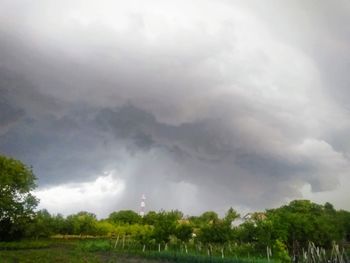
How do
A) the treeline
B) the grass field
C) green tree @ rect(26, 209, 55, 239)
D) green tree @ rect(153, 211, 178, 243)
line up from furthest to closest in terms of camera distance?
green tree @ rect(26, 209, 55, 239) → green tree @ rect(153, 211, 178, 243) → the treeline → the grass field

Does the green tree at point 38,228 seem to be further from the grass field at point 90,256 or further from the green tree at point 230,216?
the green tree at point 230,216

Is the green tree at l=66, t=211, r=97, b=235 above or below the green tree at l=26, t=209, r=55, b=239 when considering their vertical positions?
above

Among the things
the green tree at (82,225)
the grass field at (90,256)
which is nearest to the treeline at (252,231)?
the grass field at (90,256)

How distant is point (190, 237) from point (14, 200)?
2394cm

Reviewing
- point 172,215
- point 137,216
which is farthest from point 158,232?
point 137,216

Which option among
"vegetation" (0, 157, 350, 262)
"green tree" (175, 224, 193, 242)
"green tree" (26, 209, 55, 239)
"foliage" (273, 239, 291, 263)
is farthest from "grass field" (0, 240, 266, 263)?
"green tree" (26, 209, 55, 239)

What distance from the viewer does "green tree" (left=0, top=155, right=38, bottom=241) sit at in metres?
55.8

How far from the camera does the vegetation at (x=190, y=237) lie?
126 feet

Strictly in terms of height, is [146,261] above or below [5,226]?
below

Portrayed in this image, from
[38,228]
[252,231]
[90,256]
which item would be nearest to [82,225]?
[38,228]

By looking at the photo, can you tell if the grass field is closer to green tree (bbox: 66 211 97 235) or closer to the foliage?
the foliage

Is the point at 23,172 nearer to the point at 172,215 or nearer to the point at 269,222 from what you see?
the point at 172,215

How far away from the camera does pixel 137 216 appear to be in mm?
95125

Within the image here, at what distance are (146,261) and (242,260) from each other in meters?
8.58
